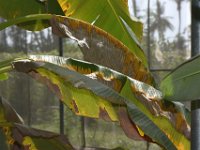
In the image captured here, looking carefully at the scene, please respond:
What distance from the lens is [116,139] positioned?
300 cm

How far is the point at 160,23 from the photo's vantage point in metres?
3.00

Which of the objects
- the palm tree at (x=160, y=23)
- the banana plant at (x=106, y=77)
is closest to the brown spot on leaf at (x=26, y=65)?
the banana plant at (x=106, y=77)

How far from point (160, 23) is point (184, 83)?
2511 millimetres

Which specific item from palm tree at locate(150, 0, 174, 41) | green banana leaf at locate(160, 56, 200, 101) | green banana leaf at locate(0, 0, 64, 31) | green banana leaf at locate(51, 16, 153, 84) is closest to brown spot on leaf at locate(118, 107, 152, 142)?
green banana leaf at locate(51, 16, 153, 84)

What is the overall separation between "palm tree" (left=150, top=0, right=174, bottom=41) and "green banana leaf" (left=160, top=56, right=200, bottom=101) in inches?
96.8

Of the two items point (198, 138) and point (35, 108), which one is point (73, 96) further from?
point (35, 108)

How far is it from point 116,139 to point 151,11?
94cm

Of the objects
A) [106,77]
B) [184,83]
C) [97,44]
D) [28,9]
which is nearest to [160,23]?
[28,9]

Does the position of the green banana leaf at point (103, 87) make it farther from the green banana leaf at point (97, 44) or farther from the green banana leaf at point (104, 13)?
the green banana leaf at point (104, 13)

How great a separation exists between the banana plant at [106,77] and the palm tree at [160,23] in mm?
1783

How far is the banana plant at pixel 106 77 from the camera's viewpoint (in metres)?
0.81

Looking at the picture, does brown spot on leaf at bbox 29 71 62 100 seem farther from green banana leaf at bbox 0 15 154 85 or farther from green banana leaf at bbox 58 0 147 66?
green banana leaf at bbox 58 0 147 66

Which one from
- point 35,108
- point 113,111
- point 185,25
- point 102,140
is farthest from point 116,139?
point 113,111

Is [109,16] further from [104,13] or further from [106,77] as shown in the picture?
[106,77]
